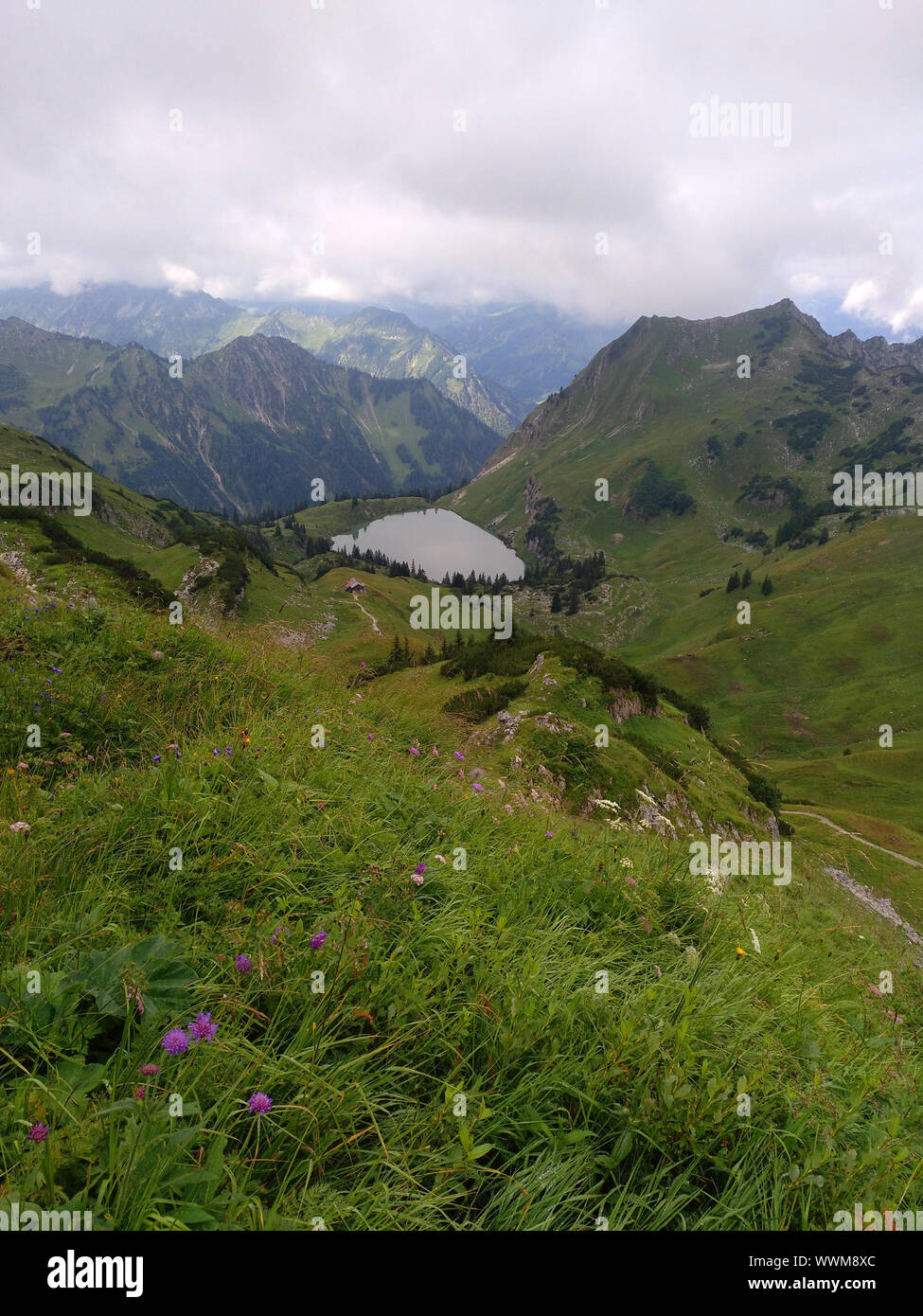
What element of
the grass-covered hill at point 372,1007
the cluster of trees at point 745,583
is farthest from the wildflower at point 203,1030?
the cluster of trees at point 745,583

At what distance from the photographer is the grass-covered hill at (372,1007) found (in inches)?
109

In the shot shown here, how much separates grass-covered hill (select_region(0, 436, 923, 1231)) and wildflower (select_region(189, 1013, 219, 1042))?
13 mm

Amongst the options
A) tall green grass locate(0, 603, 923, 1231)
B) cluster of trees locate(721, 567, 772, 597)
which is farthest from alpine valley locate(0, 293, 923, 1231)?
cluster of trees locate(721, 567, 772, 597)

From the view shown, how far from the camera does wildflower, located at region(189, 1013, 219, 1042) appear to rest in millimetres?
2944

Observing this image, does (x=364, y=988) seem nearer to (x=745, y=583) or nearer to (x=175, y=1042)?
(x=175, y=1042)

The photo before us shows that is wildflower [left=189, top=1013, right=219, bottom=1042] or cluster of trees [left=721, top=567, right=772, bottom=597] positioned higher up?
cluster of trees [left=721, top=567, right=772, bottom=597]

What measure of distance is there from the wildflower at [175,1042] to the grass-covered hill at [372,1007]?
1 cm

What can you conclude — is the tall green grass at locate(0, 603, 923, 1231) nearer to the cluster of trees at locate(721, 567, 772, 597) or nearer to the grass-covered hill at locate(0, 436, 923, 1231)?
the grass-covered hill at locate(0, 436, 923, 1231)

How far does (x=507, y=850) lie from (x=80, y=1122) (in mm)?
4016

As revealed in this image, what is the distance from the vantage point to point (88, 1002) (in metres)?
3.23

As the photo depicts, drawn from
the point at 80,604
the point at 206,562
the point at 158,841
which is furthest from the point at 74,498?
the point at 158,841

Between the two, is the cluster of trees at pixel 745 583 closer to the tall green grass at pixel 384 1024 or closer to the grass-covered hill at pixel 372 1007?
the grass-covered hill at pixel 372 1007
